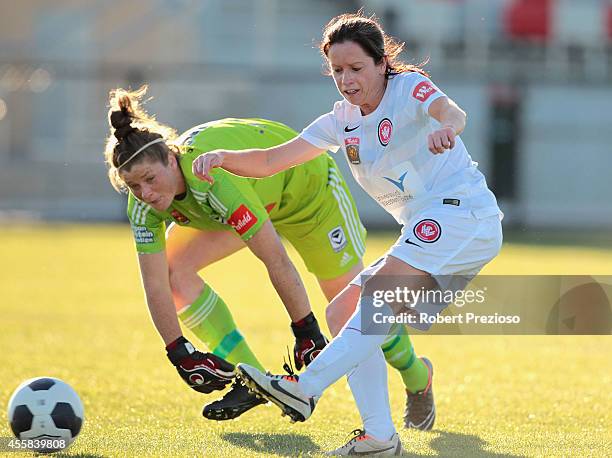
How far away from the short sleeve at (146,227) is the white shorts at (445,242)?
1.10 m

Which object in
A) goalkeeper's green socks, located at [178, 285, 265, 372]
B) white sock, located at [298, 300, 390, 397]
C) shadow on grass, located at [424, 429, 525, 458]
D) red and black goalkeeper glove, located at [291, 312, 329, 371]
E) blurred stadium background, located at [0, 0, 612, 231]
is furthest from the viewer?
blurred stadium background, located at [0, 0, 612, 231]

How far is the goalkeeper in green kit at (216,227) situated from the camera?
4.91m

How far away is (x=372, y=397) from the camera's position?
450cm

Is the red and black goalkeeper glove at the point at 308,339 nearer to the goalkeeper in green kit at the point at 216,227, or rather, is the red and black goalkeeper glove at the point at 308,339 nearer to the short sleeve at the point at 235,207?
the goalkeeper in green kit at the point at 216,227

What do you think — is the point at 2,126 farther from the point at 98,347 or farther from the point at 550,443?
the point at 550,443

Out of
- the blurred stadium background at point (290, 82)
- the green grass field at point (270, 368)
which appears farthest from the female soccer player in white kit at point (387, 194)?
the blurred stadium background at point (290, 82)

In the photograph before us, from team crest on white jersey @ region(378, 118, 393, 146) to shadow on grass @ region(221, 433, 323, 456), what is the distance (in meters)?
1.30

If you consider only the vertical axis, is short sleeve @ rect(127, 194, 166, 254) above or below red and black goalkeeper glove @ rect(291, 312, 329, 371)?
above

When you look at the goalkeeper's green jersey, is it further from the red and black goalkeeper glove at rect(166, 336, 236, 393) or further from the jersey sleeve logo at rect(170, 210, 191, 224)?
the red and black goalkeeper glove at rect(166, 336, 236, 393)

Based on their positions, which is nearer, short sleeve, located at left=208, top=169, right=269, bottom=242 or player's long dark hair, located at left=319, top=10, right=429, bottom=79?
player's long dark hair, located at left=319, top=10, right=429, bottom=79

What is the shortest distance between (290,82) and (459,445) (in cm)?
2038

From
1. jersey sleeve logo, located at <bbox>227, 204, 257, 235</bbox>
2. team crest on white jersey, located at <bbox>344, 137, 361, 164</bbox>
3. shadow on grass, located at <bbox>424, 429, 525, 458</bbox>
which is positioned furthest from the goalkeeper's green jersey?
shadow on grass, located at <bbox>424, 429, 525, 458</bbox>

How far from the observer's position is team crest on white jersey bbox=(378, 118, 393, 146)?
4.49 meters

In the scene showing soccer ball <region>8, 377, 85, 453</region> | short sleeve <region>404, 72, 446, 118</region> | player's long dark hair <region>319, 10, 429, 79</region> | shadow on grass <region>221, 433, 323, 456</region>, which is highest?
player's long dark hair <region>319, 10, 429, 79</region>
